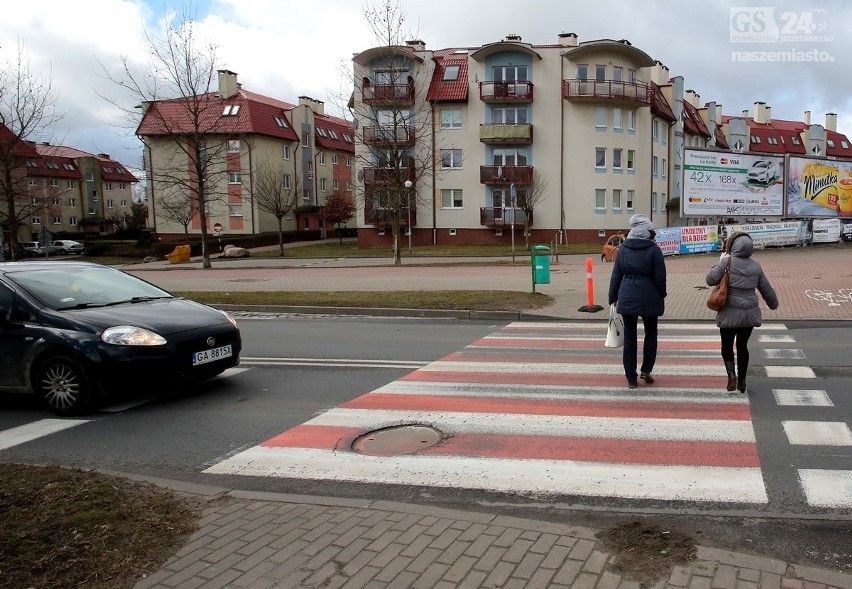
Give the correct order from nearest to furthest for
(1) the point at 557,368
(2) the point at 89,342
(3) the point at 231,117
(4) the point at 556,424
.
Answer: (4) the point at 556,424, (2) the point at 89,342, (1) the point at 557,368, (3) the point at 231,117

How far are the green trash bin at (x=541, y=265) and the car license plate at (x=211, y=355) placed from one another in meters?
9.44

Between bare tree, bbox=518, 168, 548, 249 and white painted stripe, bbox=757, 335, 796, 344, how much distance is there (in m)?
34.8

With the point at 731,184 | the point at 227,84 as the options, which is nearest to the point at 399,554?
the point at 731,184

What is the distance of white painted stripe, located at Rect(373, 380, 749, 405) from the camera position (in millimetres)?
6691

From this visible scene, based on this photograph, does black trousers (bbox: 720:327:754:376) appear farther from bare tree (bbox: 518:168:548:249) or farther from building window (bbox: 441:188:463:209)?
building window (bbox: 441:188:463:209)

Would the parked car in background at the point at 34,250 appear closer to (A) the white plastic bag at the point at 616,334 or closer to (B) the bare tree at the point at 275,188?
(B) the bare tree at the point at 275,188

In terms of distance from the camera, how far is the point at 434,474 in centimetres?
476

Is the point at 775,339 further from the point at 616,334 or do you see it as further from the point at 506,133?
the point at 506,133

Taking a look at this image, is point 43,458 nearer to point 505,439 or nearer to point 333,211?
point 505,439

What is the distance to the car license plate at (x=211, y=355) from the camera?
7.11 meters

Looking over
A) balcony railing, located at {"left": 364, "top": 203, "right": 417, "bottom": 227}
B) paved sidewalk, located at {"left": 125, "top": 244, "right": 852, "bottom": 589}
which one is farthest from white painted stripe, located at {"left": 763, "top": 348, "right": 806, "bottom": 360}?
balcony railing, located at {"left": 364, "top": 203, "right": 417, "bottom": 227}

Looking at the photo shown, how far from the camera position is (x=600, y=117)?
154 feet

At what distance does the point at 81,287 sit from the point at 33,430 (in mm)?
1915

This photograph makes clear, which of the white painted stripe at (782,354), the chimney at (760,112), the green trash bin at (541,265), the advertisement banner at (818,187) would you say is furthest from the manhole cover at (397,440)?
the chimney at (760,112)
